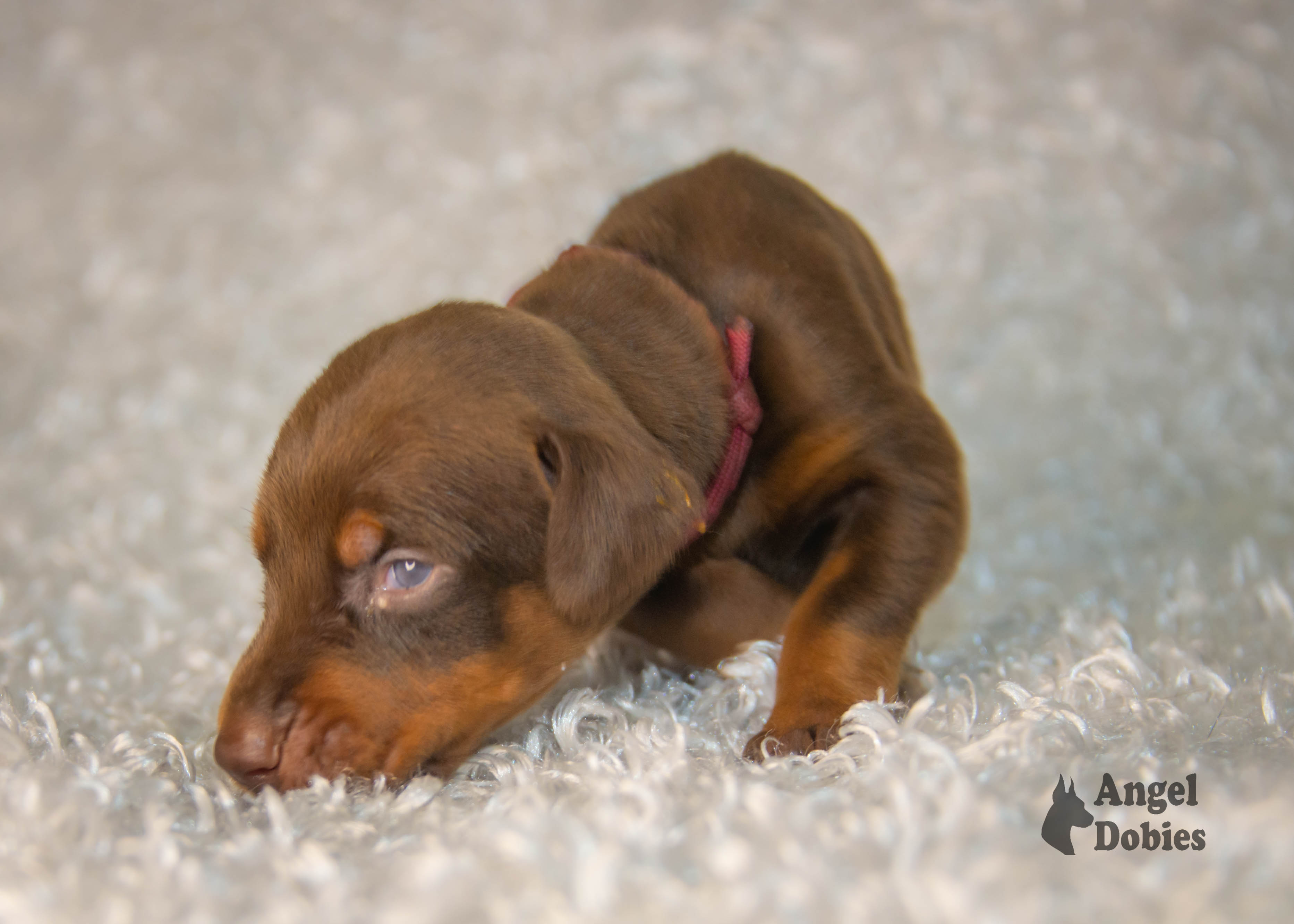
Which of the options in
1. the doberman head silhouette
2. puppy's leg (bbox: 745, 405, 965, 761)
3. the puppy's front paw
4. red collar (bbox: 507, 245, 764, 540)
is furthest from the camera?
red collar (bbox: 507, 245, 764, 540)

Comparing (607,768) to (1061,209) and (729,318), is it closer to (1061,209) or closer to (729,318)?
(729,318)

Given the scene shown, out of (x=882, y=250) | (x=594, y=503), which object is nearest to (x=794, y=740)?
(x=594, y=503)

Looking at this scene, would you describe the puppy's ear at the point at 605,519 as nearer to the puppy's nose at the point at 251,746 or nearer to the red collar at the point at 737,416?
the red collar at the point at 737,416

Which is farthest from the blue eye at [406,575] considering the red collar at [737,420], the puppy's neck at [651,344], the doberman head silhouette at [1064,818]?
the doberman head silhouette at [1064,818]

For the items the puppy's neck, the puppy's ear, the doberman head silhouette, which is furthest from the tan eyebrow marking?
the doberman head silhouette

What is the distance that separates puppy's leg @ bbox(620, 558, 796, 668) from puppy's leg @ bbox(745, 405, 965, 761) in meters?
0.09

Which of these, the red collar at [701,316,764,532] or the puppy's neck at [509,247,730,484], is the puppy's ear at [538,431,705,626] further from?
the red collar at [701,316,764,532]

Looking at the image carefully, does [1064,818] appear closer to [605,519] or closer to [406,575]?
[605,519]

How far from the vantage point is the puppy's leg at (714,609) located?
7.86 feet

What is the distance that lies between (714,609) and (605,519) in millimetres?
656

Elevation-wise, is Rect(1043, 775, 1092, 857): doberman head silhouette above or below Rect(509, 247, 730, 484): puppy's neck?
below

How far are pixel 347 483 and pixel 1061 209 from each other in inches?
142

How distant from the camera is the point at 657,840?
4.86 ft

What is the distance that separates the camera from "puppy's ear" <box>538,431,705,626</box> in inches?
71.6
